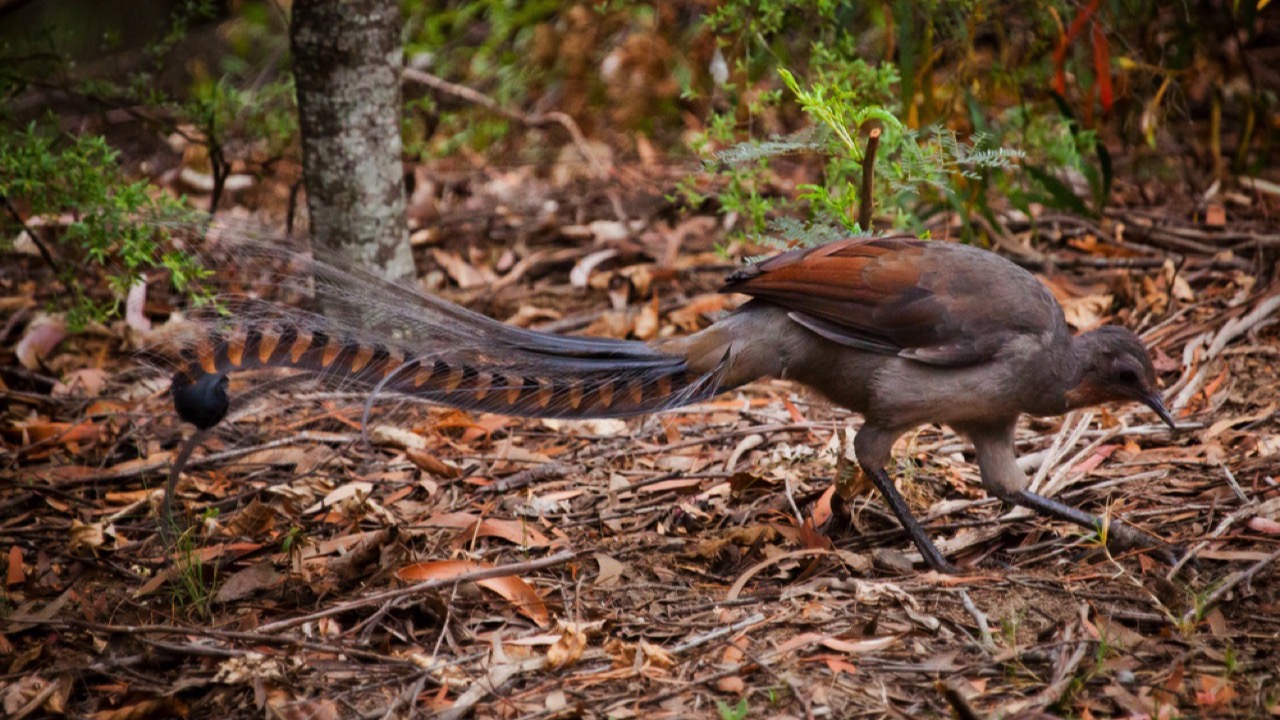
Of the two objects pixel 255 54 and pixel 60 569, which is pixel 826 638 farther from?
pixel 255 54

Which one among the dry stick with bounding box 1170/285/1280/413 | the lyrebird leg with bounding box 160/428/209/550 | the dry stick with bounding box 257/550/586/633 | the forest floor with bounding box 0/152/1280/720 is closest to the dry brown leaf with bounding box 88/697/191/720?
the forest floor with bounding box 0/152/1280/720

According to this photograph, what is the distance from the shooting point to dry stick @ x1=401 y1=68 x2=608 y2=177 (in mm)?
7098

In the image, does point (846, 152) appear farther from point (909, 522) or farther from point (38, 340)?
point (38, 340)

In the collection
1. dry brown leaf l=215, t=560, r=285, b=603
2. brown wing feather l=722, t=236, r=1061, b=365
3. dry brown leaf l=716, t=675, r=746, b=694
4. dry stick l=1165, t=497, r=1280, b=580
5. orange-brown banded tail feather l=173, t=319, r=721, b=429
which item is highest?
brown wing feather l=722, t=236, r=1061, b=365

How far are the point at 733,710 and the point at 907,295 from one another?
1452 mm

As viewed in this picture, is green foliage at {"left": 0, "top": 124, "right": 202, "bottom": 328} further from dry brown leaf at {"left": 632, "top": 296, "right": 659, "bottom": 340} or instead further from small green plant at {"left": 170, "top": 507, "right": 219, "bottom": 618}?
dry brown leaf at {"left": 632, "top": 296, "right": 659, "bottom": 340}

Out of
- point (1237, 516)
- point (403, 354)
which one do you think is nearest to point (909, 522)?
point (1237, 516)

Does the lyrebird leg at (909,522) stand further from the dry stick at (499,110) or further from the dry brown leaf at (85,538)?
the dry stick at (499,110)

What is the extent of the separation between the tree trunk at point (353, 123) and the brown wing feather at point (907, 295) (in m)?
1.70

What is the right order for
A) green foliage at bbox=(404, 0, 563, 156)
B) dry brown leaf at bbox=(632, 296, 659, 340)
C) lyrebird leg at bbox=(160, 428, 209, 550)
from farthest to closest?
1. green foliage at bbox=(404, 0, 563, 156)
2. dry brown leaf at bbox=(632, 296, 659, 340)
3. lyrebird leg at bbox=(160, 428, 209, 550)

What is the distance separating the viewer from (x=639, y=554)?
3689 mm

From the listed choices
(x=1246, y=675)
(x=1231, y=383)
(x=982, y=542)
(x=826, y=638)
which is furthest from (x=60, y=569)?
(x=1231, y=383)

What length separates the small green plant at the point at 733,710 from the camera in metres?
2.60

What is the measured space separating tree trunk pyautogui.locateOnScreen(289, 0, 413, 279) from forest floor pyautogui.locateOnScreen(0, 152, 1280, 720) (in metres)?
0.85
